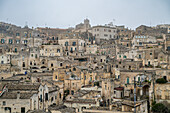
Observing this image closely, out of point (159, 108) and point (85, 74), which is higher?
point (85, 74)

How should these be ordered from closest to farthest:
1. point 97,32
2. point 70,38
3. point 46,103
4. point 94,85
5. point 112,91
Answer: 1. point 46,103
2. point 112,91
3. point 94,85
4. point 70,38
5. point 97,32

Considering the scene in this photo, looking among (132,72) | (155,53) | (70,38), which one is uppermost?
(70,38)

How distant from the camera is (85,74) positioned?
44969mm

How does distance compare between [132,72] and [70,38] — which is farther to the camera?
[70,38]

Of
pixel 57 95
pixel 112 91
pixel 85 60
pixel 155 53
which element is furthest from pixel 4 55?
pixel 155 53

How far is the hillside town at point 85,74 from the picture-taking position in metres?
31.7

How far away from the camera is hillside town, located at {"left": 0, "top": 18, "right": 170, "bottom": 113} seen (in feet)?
104

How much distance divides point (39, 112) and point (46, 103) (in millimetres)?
5017

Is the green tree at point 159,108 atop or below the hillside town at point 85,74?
below

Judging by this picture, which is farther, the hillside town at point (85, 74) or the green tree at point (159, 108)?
the green tree at point (159, 108)

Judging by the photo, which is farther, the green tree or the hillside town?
the green tree

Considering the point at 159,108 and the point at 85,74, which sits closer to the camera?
the point at 159,108

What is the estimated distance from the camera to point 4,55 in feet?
187

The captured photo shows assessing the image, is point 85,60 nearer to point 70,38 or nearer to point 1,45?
point 70,38
